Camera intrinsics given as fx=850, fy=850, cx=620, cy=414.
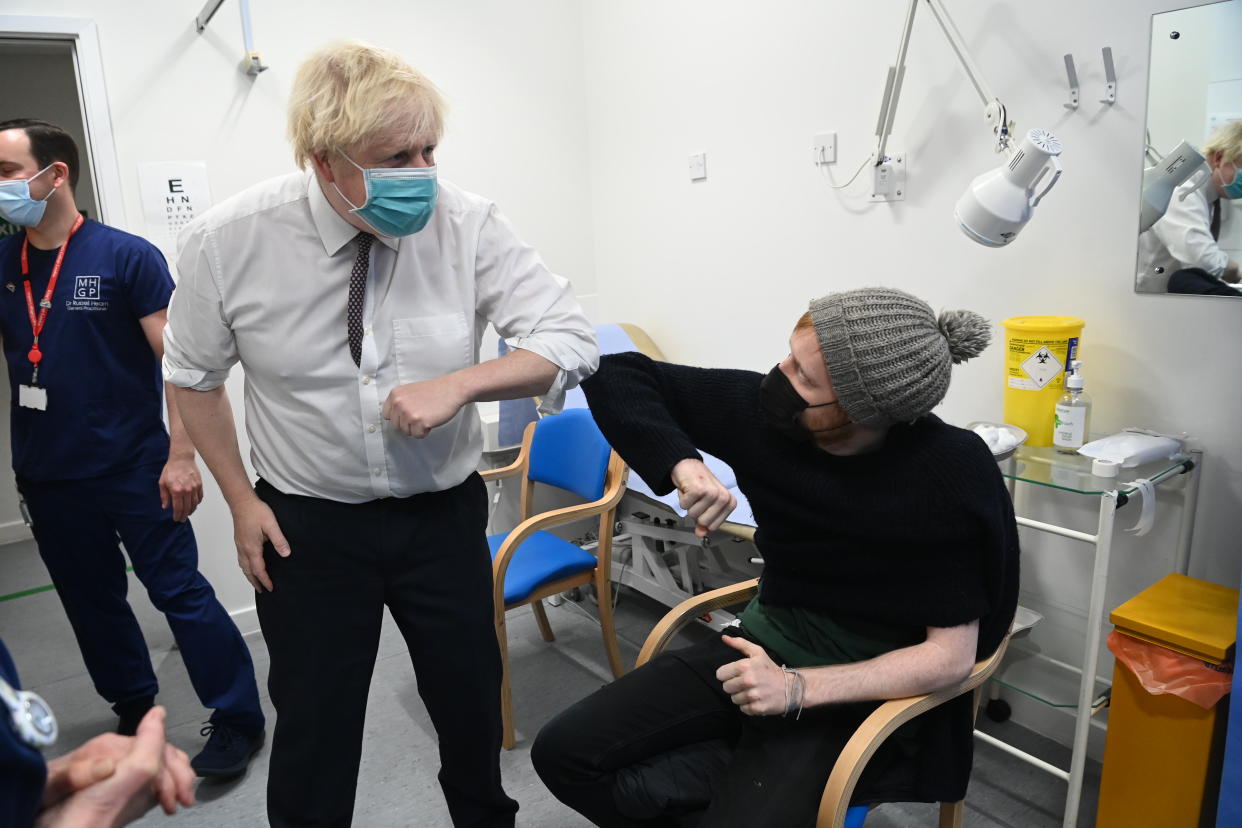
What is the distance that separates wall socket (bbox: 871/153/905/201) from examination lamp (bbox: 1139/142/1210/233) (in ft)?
2.05

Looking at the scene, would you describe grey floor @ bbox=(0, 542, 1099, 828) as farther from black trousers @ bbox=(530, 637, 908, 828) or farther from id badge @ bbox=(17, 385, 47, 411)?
id badge @ bbox=(17, 385, 47, 411)

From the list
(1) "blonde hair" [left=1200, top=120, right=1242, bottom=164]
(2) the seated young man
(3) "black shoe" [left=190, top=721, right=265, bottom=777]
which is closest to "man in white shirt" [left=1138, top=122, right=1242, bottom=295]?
(1) "blonde hair" [left=1200, top=120, right=1242, bottom=164]

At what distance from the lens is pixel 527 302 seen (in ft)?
4.66

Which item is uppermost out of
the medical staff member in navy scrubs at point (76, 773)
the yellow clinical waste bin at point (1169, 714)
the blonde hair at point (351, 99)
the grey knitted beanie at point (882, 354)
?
the blonde hair at point (351, 99)

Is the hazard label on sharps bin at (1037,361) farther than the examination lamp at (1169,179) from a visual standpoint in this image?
Yes

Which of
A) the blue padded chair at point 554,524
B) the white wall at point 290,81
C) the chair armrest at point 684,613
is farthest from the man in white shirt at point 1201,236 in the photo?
A: the white wall at point 290,81

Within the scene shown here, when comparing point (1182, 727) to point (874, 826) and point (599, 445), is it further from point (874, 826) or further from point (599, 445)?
point (599, 445)

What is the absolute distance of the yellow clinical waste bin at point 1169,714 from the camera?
5.15 ft

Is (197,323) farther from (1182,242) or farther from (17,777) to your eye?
(1182,242)

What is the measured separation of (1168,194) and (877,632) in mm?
1169

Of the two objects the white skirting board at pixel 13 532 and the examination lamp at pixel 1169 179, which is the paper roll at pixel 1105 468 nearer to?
the examination lamp at pixel 1169 179

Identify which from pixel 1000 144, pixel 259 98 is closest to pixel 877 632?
pixel 1000 144

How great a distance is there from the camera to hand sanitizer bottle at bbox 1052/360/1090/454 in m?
1.83

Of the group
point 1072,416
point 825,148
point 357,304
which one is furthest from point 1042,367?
point 357,304
